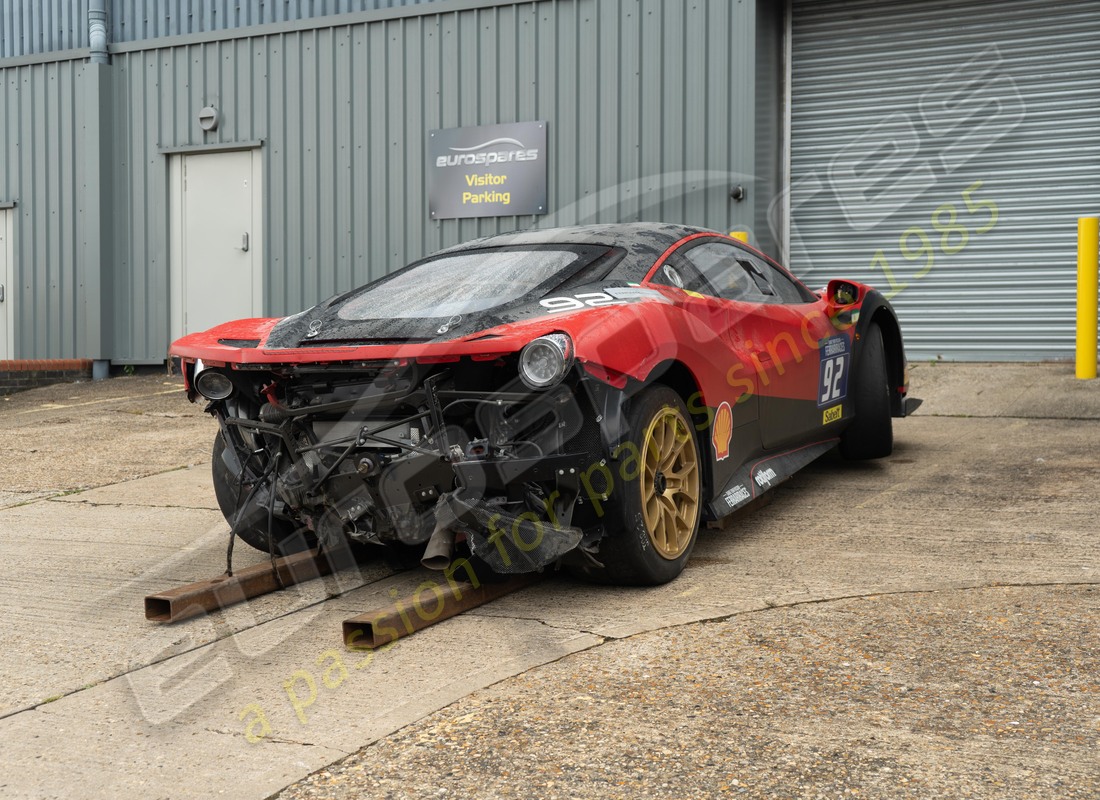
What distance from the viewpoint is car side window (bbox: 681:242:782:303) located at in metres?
4.93

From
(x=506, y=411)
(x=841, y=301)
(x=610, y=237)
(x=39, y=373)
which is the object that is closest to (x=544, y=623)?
(x=506, y=411)

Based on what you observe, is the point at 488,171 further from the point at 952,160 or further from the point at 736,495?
the point at 736,495

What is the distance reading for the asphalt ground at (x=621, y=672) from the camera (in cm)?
262

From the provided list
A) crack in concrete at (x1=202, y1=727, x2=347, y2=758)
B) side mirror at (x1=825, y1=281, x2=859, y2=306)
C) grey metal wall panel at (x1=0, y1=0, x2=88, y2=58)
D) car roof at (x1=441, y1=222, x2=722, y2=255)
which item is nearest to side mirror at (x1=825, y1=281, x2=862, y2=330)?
side mirror at (x1=825, y1=281, x2=859, y2=306)

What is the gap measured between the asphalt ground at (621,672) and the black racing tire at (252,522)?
26 centimetres

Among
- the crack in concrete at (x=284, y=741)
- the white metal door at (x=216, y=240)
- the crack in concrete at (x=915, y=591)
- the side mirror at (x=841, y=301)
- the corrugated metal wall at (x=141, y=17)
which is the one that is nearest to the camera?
the crack in concrete at (x=284, y=741)

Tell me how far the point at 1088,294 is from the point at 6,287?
1215cm

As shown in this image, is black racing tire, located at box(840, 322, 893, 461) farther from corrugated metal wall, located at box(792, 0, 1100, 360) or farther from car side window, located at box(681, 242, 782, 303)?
corrugated metal wall, located at box(792, 0, 1100, 360)

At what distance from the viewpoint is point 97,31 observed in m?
13.5

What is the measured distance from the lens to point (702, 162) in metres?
11.2

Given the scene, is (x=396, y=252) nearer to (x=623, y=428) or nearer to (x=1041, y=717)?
(x=623, y=428)

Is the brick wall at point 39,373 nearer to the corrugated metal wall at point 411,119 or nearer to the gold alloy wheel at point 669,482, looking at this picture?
the corrugated metal wall at point 411,119

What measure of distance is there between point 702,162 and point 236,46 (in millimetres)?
5592

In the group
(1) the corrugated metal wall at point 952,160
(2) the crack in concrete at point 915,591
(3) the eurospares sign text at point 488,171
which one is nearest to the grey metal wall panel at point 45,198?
(3) the eurospares sign text at point 488,171
